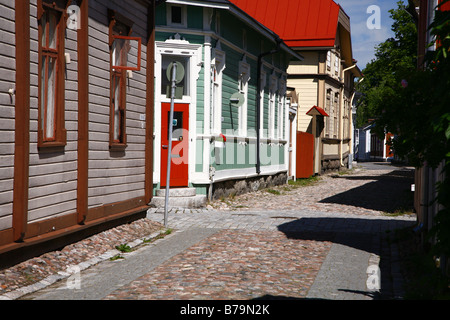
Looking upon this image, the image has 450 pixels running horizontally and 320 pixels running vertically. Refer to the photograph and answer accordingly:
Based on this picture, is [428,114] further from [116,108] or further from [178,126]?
[178,126]

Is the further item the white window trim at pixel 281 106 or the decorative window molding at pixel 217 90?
the white window trim at pixel 281 106

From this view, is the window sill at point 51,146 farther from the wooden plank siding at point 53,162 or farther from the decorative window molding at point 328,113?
the decorative window molding at point 328,113

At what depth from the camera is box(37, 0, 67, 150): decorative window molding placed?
26.2 ft

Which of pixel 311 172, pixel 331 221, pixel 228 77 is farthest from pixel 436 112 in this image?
pixel 311 172

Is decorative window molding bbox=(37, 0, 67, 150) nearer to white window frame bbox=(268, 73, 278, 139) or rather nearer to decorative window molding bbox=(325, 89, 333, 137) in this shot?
white window frame bbox=(268, 73, 278, 139)

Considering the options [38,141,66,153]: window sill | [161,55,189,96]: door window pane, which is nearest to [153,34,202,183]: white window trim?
[161,55,189,96]: door window pane

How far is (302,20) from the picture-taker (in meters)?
31.8

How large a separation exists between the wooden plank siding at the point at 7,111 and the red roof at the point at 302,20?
963 inches

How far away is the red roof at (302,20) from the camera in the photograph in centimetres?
3078

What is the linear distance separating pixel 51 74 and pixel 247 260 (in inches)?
137

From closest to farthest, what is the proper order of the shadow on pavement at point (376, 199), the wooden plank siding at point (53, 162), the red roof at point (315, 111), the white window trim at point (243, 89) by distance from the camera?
1. the wooden plank siding at point (53, 162)
2. the shadow on pavement at point (376, 199)
3. the white window trim at point (243, 89)
4. the red roof at point (315, 111)

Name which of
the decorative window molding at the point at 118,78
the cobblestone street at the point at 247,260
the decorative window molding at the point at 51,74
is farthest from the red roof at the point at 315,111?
the decorative window molding at the point at 51,74
